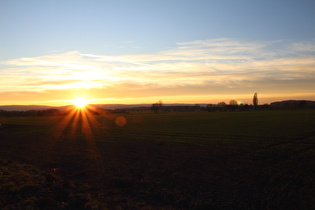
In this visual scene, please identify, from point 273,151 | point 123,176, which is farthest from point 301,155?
point 123,176

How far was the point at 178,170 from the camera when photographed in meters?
17.0

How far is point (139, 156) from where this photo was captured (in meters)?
21.8

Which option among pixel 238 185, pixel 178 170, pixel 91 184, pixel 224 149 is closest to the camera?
pixel 238 185

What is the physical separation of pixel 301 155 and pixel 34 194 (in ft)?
60.7

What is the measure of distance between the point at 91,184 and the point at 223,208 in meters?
7.39

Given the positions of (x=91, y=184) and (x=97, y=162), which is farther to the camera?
(x=97, y=162)

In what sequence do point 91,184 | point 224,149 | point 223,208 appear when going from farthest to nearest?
point 224,149
point 91,184
point 223,208

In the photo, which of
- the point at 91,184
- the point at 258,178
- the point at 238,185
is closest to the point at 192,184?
the point at 238,185

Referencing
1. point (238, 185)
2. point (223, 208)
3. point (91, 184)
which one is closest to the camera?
point (223, 208)

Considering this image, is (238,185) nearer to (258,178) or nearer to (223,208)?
(258,178)

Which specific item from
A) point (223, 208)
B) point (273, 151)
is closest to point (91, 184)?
point (223, 208)

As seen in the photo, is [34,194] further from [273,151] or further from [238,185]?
[273,151]

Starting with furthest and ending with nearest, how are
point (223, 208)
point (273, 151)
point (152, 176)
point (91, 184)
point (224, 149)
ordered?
point (224, 149) < point (273, 151) < point (152, 176) < point (91, 184) < point (223, 208)

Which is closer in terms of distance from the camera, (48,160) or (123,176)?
(123,176)
